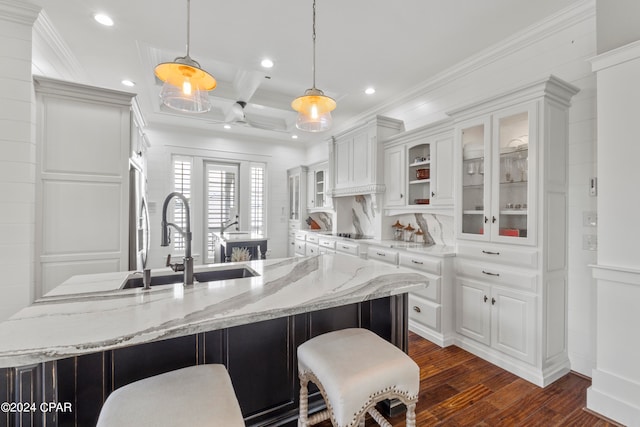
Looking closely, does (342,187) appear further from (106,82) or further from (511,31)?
(106,82)

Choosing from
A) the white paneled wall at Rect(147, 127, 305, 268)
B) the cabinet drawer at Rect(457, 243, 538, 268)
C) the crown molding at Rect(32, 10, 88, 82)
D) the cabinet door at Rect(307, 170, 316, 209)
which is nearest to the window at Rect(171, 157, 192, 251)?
the white paneled wall at Rect(147, 127, 305, 268)

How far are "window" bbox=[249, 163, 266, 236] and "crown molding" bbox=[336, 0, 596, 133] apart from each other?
3288 millimetres

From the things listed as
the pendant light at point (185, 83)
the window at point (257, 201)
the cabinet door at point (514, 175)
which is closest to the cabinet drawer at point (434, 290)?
the cabinet door at point (514, 175)

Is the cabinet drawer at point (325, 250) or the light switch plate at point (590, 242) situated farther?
the cabinet drawer at point (325, 250)

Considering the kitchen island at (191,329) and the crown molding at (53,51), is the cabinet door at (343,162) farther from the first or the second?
the crown molding at (53,51)

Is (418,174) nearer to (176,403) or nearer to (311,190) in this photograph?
(311,190)

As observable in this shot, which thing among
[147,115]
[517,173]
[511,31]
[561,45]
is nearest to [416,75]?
[511,31]

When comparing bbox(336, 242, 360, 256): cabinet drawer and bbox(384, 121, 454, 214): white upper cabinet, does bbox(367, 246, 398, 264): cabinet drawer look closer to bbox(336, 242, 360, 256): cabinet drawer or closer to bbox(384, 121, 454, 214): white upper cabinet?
bbox(336, 242, 360, 256): cabinet drawer

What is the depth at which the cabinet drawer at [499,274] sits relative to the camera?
7.19ft

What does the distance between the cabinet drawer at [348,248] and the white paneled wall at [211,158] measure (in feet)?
7.87

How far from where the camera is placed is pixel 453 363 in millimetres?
2424

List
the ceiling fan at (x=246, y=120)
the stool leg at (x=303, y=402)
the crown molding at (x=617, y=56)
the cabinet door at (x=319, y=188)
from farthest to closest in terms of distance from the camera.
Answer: the cabinet door at (x=319, y=188)
the ceiling fan at (x=246, y=120)
the crown molding at (x=617, y=56)
the stool leg at (x=303, y=402)

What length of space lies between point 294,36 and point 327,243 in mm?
2891

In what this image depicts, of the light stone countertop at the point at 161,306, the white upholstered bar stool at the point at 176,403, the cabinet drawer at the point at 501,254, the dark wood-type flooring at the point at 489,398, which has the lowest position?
the dark wood-type flooring at the point at 489,398
